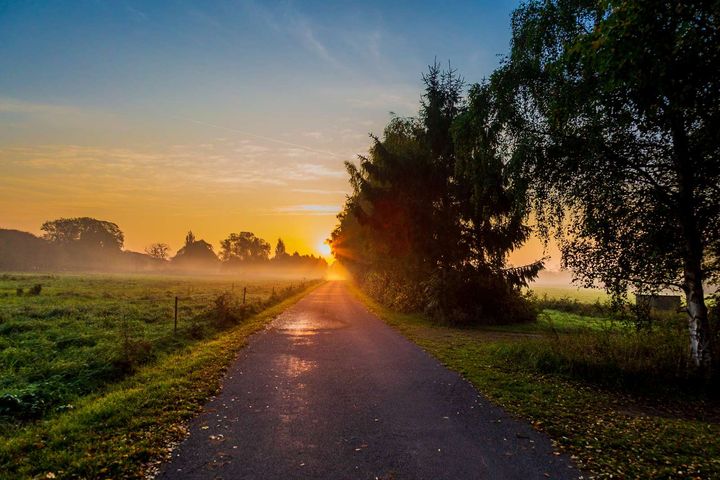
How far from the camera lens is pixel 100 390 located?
27.1 feet

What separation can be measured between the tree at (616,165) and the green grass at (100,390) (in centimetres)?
1087

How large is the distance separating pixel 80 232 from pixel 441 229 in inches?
7107

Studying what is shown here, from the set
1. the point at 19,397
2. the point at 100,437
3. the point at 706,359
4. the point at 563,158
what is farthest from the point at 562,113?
the point at 19,397

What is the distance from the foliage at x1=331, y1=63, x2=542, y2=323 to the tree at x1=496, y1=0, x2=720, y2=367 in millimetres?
6680

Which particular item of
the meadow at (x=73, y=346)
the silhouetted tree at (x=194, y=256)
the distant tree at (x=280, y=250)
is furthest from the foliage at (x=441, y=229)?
the silhouetted tree at (x=194, y=256)

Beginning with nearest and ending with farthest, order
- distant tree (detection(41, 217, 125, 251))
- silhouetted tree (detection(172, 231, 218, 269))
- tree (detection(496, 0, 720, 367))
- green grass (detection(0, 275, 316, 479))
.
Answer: green grass (detection(0, 275, 316, 479))
tree (detection(496, 0, 720, 367))
distant tree (detection(41, 217, 125, 251))
silhouetted tree (detection(172, 231, 218, 269))

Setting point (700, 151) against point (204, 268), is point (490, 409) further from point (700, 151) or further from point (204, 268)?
point (204, 268)

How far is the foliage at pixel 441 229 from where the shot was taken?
20906 millimetres

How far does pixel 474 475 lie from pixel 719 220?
10021 mm

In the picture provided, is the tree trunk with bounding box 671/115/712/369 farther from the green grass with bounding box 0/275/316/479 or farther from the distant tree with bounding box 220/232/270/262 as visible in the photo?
the distant tree with bounding box 220/232/270/262

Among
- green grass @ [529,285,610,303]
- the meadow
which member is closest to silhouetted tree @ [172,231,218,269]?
green grass @ [529,285,610,303]

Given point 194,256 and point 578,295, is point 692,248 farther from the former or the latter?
point 194,256

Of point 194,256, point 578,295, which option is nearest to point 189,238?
point 194,256

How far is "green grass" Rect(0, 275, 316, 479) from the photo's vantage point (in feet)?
17.1
